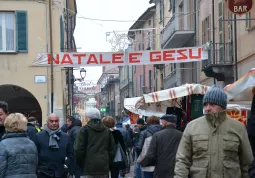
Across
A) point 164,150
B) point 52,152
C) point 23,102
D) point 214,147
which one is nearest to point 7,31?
point 23,102

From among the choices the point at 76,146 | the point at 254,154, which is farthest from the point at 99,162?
the point at 254,154

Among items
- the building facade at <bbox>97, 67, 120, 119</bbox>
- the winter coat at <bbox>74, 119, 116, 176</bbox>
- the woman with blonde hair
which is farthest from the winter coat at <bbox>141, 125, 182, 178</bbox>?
the building facade at <bbox>97, 67, 120, 119</bbox>

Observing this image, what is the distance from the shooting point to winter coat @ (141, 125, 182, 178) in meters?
9.59

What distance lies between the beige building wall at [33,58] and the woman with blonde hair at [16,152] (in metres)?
17.3

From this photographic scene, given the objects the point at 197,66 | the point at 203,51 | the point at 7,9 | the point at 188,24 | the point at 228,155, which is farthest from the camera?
the point at 188,24

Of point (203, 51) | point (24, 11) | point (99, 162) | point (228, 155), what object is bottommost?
point (99, 162)

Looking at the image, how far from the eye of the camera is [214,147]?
18.6 ft

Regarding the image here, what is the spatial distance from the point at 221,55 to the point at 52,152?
47.2ft

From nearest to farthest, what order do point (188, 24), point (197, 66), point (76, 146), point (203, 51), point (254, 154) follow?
point (254, 154)
point (76, 146)
point (203, 51)
point (197, 66)
point (188, 24)

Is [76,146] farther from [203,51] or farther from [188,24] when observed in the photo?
[188,24]

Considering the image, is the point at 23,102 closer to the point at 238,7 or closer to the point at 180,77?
the point at 180,77

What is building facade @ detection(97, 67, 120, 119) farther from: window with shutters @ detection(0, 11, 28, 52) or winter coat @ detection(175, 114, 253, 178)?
winter coat @ detection(175, 114, 253, 178)

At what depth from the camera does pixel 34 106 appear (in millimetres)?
29094

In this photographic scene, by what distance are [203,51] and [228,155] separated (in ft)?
54.9
